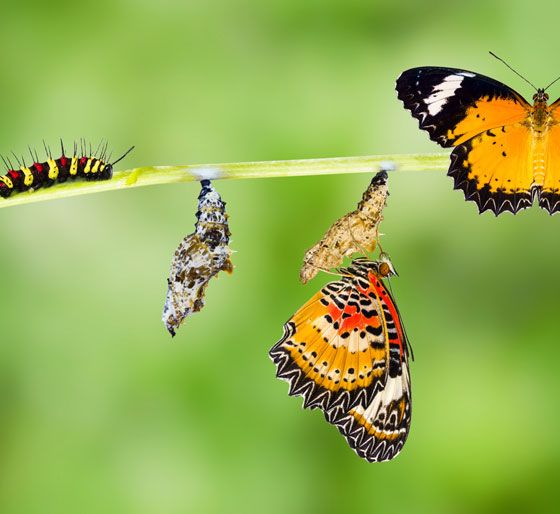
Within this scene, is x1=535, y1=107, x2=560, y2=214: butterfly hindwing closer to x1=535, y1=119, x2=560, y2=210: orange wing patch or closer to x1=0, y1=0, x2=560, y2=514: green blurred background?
x1=535, y1=119, x2=560, y2=210: orange wing patch

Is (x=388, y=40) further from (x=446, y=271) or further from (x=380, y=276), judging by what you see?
(x=380, y=276)

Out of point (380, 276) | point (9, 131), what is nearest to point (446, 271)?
point (380, 276)

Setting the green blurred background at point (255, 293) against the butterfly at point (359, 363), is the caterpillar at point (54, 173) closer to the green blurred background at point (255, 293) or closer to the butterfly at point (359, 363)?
the butterfly at point (359, 363)

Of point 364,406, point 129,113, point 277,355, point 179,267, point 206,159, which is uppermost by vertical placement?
point 129,113

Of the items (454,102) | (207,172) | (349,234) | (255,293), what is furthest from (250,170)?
(255,293)

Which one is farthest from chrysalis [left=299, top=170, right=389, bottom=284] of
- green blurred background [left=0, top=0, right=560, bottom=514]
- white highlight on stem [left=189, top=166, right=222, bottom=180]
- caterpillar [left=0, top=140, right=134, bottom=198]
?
green blurred background [left=0, top=0, right=560, bottom=514]

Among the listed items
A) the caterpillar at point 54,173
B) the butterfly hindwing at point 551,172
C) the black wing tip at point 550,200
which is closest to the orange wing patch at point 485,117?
the butterfly hindwing at point 551,172
